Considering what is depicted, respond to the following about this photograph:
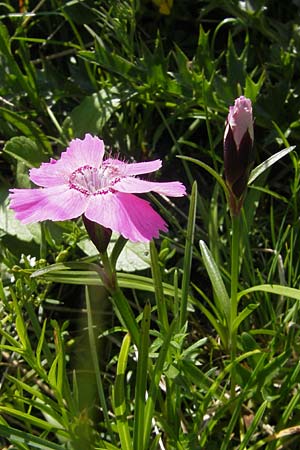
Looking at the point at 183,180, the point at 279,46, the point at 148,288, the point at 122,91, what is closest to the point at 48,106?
the point at 122,91

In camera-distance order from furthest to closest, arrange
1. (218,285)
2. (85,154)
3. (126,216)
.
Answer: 1. (218,285)
2. (85,154)
3. (126,216)

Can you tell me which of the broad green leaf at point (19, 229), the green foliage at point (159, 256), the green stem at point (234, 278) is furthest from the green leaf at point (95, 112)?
the green stem at point (234, 278)

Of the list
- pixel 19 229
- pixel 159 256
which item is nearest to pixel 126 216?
pixel 159 256

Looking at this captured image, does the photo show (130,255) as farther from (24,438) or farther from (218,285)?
(24,438)

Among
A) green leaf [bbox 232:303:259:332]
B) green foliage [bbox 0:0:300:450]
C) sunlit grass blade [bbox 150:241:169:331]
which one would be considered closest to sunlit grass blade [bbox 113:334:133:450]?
green foliage [bbox 0:0:300:450]

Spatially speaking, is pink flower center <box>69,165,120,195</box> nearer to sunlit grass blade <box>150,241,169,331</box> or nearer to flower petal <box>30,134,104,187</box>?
flower petal <box>30,134,104,187</box>

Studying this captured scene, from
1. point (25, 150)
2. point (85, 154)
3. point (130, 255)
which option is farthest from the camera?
point (25, 150)

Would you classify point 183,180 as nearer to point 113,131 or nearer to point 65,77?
point 113,131
